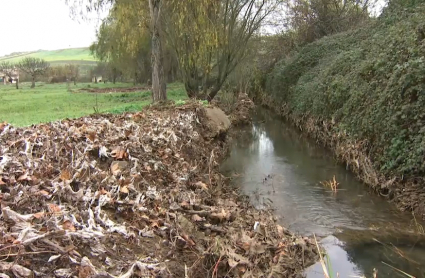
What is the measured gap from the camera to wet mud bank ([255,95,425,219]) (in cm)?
753

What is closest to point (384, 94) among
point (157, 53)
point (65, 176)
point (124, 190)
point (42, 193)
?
point (124, 190)

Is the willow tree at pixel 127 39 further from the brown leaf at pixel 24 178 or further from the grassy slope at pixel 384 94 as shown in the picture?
the brown leaf at pixel 24 178

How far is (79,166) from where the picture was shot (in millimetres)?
5188

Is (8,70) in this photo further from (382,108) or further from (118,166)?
(118,166)

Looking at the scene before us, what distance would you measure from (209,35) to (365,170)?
10.2m

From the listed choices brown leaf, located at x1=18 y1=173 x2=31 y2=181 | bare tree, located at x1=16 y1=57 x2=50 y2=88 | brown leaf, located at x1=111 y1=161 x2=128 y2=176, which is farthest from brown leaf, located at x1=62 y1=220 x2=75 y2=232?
bare tree, located at x1=16 y1=57 x2=50 y2=88

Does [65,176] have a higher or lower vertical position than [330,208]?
higher

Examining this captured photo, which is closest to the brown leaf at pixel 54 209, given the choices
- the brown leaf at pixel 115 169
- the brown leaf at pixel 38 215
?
the brown leaf at pixel 38 215

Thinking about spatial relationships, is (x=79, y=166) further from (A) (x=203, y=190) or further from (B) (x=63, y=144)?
(A) (x=203, y=190)

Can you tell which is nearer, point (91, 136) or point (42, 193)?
point (42, 193)

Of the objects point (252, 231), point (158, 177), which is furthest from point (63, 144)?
point (252, 231)

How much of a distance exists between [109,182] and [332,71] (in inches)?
490

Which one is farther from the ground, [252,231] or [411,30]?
[411,30]

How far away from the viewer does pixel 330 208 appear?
26.5 feet
